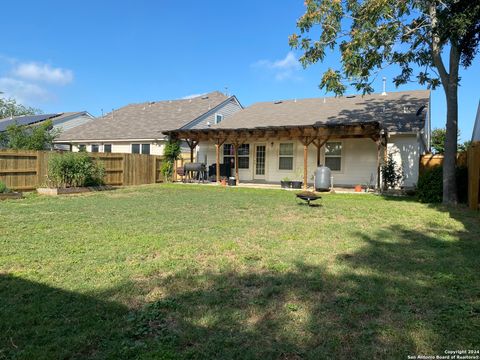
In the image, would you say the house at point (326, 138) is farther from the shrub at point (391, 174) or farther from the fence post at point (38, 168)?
the fence post at point (38, 168)

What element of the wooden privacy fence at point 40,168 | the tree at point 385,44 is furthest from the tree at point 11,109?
the tree at point 385,44

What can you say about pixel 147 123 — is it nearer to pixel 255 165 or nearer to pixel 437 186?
pixel 255 165

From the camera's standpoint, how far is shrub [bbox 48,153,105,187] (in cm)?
1372

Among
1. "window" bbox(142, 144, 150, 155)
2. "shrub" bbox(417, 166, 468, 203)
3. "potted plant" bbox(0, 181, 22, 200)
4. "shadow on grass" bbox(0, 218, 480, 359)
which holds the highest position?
"window" bbox(142, 144, 150, 155)

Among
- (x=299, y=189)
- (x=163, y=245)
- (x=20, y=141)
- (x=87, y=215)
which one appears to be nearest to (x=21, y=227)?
(x=87, y=215)

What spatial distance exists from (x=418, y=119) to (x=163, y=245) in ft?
45.5

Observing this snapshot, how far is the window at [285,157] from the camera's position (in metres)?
18.6

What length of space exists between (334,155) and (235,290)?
14.6m

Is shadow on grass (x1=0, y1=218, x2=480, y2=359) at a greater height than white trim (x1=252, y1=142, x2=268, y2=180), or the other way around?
white trim (x1=252, y1=142, x2=268, y2=180)

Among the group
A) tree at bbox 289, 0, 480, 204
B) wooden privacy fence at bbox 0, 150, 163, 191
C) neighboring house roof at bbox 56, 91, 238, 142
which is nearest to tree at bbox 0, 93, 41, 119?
neighboring house roof at bbox 56, 91, 238, 142

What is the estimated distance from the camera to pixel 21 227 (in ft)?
21.8

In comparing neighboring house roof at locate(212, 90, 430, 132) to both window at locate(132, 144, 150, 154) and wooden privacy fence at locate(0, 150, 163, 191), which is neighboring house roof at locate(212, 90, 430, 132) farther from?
window at locate(132, 144, 150, 154)

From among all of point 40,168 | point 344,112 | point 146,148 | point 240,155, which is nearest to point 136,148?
point 146,148

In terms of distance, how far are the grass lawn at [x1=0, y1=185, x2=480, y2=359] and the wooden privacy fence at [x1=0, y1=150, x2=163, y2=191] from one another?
268 inches
